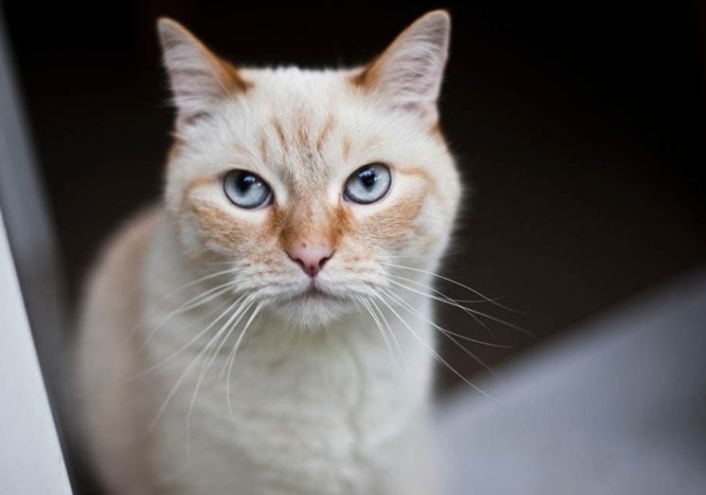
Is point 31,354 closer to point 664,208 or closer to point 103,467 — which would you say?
point 103,467

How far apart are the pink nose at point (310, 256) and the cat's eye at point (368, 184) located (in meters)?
0.08

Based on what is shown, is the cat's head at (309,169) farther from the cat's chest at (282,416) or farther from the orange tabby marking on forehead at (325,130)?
the cat's chest at (282,416)

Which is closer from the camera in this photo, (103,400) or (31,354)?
(31,354)

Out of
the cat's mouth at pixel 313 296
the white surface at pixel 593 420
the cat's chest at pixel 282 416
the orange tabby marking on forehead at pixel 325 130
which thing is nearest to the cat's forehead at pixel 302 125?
the orange tabby marking on forehead at pixel 325 130

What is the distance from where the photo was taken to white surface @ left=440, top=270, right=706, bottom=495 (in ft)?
3.71

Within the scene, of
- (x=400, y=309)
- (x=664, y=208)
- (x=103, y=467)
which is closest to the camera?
(x=400, y=309)

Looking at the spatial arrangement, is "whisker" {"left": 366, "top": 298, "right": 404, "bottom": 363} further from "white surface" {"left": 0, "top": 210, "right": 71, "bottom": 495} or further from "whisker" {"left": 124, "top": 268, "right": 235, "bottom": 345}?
"white surface" {"left": 0, "top": 210, "right": 71, "bottom": 495}

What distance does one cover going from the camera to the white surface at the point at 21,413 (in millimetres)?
851

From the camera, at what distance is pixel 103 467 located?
108 cm

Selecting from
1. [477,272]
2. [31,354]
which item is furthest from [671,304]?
[31,354]

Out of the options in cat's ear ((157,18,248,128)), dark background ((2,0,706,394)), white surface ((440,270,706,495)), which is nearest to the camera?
cat's ear ((157,18,248,128))

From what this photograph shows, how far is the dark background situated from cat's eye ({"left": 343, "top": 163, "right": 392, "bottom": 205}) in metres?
0.13

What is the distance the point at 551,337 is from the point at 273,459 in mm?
438

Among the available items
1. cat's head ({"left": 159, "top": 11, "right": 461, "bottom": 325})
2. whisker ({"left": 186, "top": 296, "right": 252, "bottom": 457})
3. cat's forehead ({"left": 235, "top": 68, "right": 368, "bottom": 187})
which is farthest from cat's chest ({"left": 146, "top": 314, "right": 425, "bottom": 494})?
cat's forehead ({"left": 235, "top": 68, "right": 368, "bottom": 187})
